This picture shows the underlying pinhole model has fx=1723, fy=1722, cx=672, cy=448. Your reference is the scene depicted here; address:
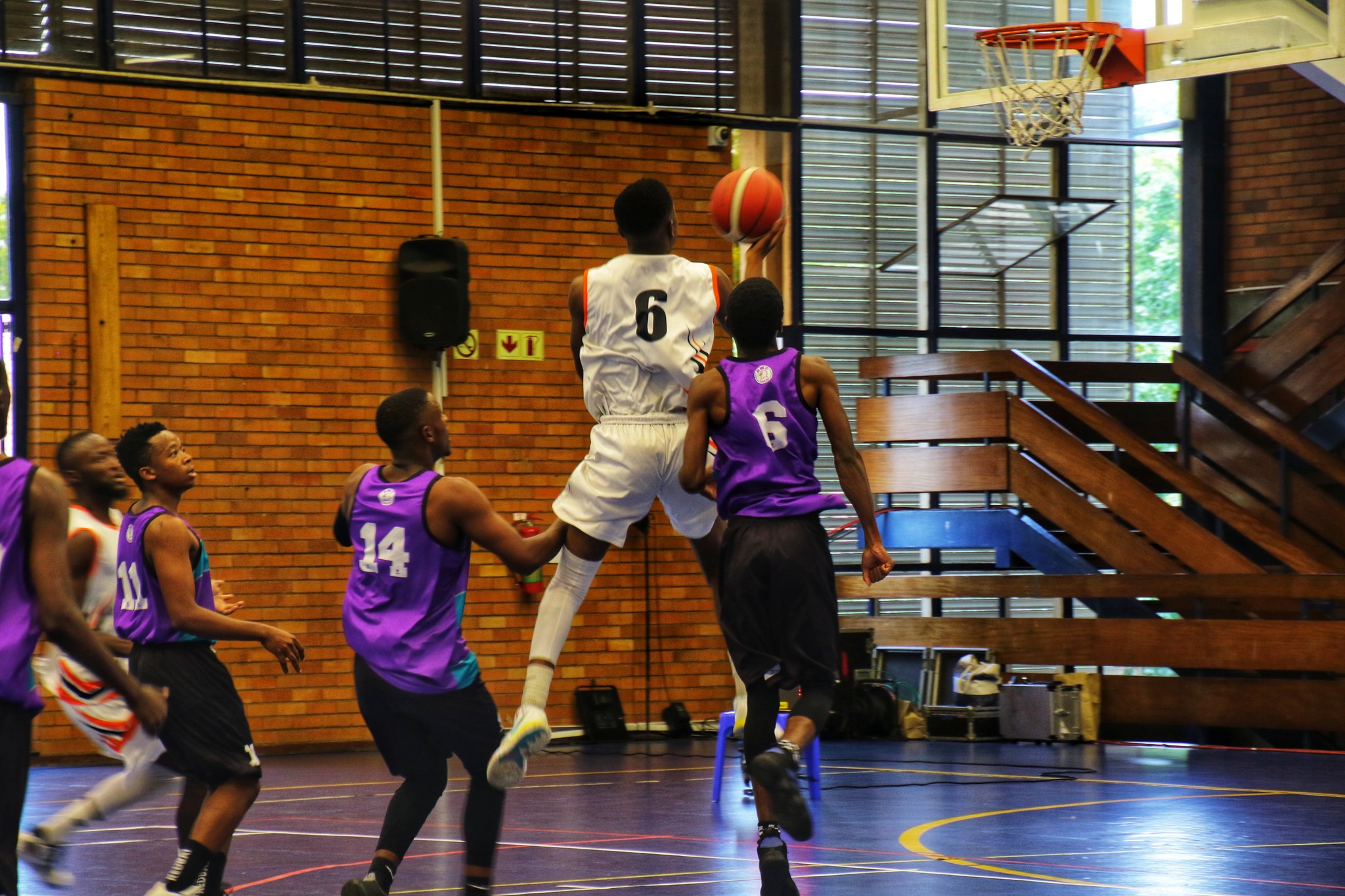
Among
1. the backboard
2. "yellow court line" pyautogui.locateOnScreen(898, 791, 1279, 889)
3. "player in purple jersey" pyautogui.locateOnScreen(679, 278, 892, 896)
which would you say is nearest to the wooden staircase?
the backboard

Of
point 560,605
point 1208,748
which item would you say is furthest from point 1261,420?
point 560,605

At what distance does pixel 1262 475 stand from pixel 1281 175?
2.77 m

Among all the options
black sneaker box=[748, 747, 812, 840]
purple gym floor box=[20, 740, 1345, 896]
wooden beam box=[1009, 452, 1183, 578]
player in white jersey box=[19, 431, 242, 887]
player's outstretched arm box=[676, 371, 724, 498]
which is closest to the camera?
black sneaker box=[748, 747, 812, 840]

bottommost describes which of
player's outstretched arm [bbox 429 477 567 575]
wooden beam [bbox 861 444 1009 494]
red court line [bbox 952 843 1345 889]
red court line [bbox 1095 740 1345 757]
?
red court line [bbox 1095 740 1345 757]

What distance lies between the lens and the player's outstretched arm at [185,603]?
5230mm

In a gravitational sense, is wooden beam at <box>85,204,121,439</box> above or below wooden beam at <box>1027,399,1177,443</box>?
above

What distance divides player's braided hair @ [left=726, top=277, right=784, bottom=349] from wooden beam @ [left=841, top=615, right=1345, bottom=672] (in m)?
6.85

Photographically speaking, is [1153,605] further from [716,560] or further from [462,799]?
[716,560]

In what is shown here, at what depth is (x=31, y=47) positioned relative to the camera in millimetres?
11406

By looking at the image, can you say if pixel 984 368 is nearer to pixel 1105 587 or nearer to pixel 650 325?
pixel 1105 587

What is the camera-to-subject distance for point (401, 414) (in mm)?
5227

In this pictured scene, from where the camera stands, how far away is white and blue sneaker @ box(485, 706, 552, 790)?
519 centimetres

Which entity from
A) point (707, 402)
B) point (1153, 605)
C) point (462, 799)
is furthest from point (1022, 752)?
point (707, 402)

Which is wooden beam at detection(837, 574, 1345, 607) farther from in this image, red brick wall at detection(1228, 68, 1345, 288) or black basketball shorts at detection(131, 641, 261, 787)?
black basketball shorts at detection(131, 641, 261, 787)
